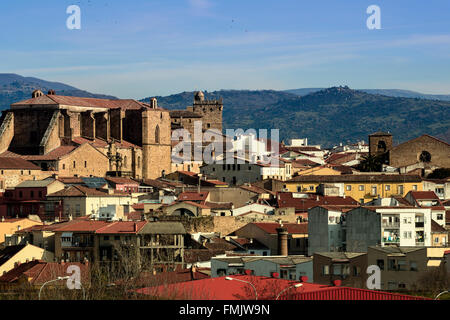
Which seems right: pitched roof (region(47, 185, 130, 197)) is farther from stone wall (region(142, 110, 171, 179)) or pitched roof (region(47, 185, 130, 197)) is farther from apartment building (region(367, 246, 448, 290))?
apartment building (region(367, 246, 448, 290))

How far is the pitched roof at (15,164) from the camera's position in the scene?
84.8m

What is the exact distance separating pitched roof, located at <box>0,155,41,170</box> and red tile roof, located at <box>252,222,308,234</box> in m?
28.6

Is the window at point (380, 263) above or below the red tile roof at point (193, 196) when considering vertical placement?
below

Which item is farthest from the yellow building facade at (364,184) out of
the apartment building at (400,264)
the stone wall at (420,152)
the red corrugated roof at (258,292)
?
the red corrugated roof at (258,292)

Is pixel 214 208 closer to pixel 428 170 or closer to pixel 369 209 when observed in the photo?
pixel 369 209

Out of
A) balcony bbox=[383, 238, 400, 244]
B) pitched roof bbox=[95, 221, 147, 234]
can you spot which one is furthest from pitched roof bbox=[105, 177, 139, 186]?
balcony bbox=[383, 238, 400, 244]

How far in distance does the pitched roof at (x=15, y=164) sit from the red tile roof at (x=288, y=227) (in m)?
28.6

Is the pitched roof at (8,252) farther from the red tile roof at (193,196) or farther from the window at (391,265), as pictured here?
the window at (391,265)

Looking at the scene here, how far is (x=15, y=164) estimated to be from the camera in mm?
86062

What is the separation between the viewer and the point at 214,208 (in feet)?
229

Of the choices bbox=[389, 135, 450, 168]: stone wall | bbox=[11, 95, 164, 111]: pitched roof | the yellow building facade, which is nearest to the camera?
the yellow building facade

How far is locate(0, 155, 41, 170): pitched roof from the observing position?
84.8m

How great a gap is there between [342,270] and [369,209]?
451 inches
